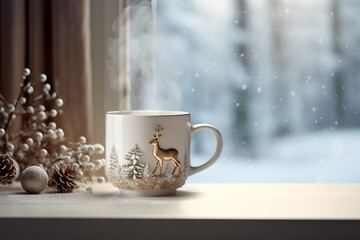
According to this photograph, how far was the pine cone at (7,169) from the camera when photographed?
3.10 ft

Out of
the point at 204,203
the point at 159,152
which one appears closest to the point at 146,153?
the point at 159,152

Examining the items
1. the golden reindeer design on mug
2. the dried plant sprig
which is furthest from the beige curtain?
the golden reindeer design on mug

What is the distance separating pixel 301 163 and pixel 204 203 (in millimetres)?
570

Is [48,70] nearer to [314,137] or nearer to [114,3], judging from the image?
[114,3]

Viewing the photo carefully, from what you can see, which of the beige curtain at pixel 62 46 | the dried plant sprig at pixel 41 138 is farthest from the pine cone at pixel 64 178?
the beige curtain at pixel 62 46

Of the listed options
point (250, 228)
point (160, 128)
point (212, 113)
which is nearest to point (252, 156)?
point (212, 113)

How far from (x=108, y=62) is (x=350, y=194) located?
570 mm

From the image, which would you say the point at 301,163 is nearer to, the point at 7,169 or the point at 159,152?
the point at 159,152

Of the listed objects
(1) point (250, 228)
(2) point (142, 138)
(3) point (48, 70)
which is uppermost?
(3) point (48, 70)

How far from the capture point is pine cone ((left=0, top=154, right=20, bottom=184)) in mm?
944

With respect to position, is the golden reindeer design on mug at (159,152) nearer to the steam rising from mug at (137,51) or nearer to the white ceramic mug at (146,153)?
the white ceramic mug at (146,153)

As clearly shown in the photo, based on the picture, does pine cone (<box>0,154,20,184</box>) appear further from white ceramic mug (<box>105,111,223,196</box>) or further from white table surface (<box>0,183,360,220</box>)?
white ceramic mug (<box>105,111,223,196</box>)

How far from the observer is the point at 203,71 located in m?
1.29

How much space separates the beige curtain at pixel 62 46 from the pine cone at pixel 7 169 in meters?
0.14
